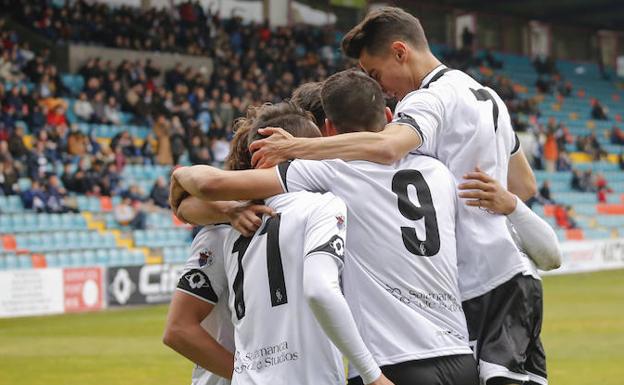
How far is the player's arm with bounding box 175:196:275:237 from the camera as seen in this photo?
127 inches

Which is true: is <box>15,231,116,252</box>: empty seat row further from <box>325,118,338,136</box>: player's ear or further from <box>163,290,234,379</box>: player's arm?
<box>325,118,338,136</box>: player's ear

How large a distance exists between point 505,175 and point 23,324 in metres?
13.4

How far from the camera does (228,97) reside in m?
25.8

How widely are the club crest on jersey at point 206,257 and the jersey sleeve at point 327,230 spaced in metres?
0.62

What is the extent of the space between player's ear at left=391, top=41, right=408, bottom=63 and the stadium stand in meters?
15.0

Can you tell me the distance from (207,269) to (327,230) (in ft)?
2.36

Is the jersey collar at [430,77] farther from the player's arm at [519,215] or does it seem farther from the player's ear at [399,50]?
the player's arm at [519,215]

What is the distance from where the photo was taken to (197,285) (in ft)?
11.8

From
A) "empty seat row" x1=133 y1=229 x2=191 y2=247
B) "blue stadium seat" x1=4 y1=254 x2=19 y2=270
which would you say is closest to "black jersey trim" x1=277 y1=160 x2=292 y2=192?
"blue stadium seat" x1=4 y1=254 x2=19 y2=270

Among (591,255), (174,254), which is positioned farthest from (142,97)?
(591,255)

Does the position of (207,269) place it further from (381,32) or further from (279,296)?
(381,32)

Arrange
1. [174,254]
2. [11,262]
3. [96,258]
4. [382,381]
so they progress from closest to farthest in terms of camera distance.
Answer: [382,381] → [11,262] → [96,258] → [174,254]

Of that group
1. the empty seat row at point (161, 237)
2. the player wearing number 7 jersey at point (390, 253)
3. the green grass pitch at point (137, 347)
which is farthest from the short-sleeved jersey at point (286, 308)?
the empty seat row at point (161, 237)

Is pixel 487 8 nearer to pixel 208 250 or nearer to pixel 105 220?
pixel 105 220
